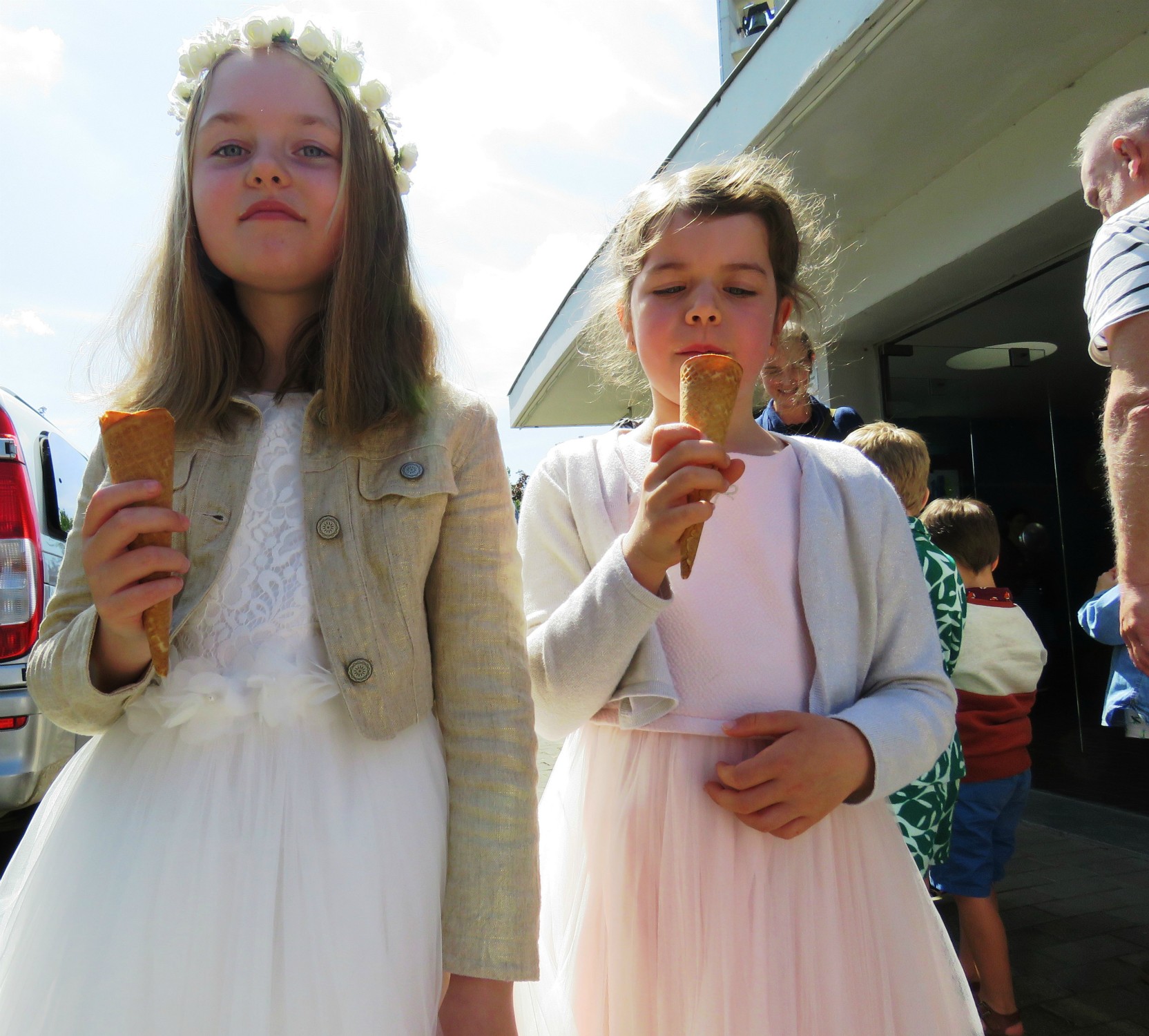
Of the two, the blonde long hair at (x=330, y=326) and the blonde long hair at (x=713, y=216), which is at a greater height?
the blonde long hair at (x=713, y=216)

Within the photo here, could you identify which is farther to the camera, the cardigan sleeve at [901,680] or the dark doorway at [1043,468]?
the dark doorway at [1043,468]

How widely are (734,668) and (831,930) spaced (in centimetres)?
40

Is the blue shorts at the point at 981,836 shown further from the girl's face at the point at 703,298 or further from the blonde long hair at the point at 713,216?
the girl's face at the point at 703,298

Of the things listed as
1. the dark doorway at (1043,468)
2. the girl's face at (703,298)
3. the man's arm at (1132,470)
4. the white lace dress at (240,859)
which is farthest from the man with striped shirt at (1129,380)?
the dark doorway at (1043,468)

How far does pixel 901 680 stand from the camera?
140 centimetres

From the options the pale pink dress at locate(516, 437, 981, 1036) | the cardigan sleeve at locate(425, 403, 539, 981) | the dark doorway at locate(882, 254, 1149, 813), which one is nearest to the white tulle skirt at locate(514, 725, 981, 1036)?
the pale pink dress at locate(516, 437, 981, 1036)

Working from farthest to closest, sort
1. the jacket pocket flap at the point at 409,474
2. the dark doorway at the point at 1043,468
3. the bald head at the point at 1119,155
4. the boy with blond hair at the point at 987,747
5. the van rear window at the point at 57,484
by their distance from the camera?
the dark doorway at the point at 1043,468
the van rear window at the point at 57,484
the boy with blond hair at the point at 987,747
the bald head at the point at 1119,155
the jacket pocket flap at the point at 409,474

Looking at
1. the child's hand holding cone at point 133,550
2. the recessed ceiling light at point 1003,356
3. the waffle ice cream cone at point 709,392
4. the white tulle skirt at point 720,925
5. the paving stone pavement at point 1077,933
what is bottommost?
the paving stone pavement at point 1077,933

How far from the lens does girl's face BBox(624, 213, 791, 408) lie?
58.3 inches

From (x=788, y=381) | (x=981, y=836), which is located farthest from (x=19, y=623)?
(x=981, y=836)

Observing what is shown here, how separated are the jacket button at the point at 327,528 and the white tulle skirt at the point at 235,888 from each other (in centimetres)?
21

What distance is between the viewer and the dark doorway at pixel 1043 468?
5996 mm

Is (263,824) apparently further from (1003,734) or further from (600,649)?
(1003,734)

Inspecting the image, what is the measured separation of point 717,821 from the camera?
129 centimetres
